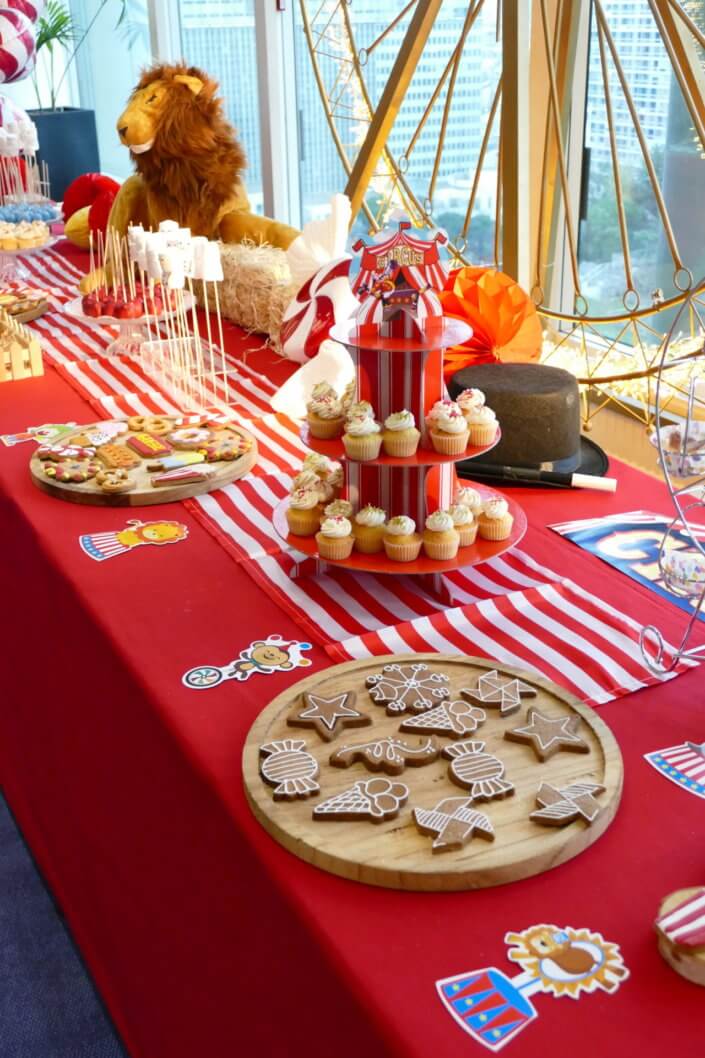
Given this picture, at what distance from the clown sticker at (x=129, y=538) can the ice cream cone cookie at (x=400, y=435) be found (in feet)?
1.28

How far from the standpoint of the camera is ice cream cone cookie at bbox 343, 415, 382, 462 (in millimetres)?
1221

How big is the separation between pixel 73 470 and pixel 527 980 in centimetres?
110

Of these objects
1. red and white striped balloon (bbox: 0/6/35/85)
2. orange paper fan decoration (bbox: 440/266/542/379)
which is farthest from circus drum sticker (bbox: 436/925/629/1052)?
red and white striped balloon (bbox: 0/6/35/85)

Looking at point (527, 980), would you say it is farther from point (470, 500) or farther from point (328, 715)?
point (470, 500)

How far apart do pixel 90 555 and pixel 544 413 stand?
647 millimetres

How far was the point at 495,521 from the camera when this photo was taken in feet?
4.31

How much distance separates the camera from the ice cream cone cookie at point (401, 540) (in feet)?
4.14

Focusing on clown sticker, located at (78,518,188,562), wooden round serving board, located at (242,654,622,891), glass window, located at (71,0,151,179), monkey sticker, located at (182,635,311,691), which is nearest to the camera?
wooden round serving board, located at (242,654,622,891)

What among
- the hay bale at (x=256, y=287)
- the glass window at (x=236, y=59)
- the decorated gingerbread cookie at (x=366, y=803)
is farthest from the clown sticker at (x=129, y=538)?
the glass window at (x=236, y=59)

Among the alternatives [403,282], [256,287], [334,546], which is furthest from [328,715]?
[256,287]

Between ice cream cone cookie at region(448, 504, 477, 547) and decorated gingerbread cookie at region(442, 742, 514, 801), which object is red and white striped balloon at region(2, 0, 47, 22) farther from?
decorated gingerbread cookie at region(442, 742, 514, 801)

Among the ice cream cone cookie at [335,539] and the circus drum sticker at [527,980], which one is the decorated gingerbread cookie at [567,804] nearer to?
the circus drum sticker at [527,980]

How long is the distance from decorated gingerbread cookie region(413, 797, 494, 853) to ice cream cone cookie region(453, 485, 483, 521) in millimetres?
495

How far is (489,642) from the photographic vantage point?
1.22 meters
